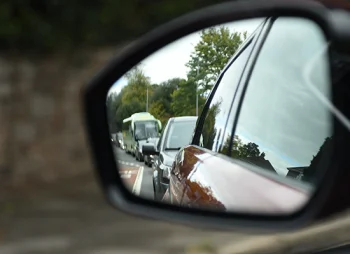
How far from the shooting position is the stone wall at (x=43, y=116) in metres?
7.75

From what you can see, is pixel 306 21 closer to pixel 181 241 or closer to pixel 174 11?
pixel 181 241

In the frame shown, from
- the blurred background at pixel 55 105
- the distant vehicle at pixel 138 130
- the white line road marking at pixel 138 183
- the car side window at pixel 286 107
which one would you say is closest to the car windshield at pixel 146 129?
the distant vehicle at pixel 138 130

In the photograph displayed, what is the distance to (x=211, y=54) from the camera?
202 centimetres

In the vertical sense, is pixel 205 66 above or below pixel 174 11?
below

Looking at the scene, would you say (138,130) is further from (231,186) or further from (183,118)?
(231,186)

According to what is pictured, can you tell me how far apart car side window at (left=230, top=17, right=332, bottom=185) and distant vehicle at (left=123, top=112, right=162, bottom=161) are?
9.7 inches

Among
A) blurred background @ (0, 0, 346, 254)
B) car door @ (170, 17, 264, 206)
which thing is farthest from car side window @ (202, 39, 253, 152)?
blurred background @ (0, 0, 346, 254)

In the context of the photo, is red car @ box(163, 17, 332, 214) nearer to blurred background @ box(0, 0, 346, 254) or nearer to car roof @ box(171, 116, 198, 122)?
car roof @ box(171, 116, 198, 122)

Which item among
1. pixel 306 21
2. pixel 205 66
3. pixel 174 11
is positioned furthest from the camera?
pixel 174 11

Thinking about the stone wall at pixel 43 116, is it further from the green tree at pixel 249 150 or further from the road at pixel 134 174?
the green tree at pixel 249 150

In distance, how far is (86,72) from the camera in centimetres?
811

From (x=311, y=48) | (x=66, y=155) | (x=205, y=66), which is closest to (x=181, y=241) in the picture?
(x=66, y=155)

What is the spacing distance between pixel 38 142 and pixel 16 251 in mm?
2078

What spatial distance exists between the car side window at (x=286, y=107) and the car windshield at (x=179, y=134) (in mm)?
156
